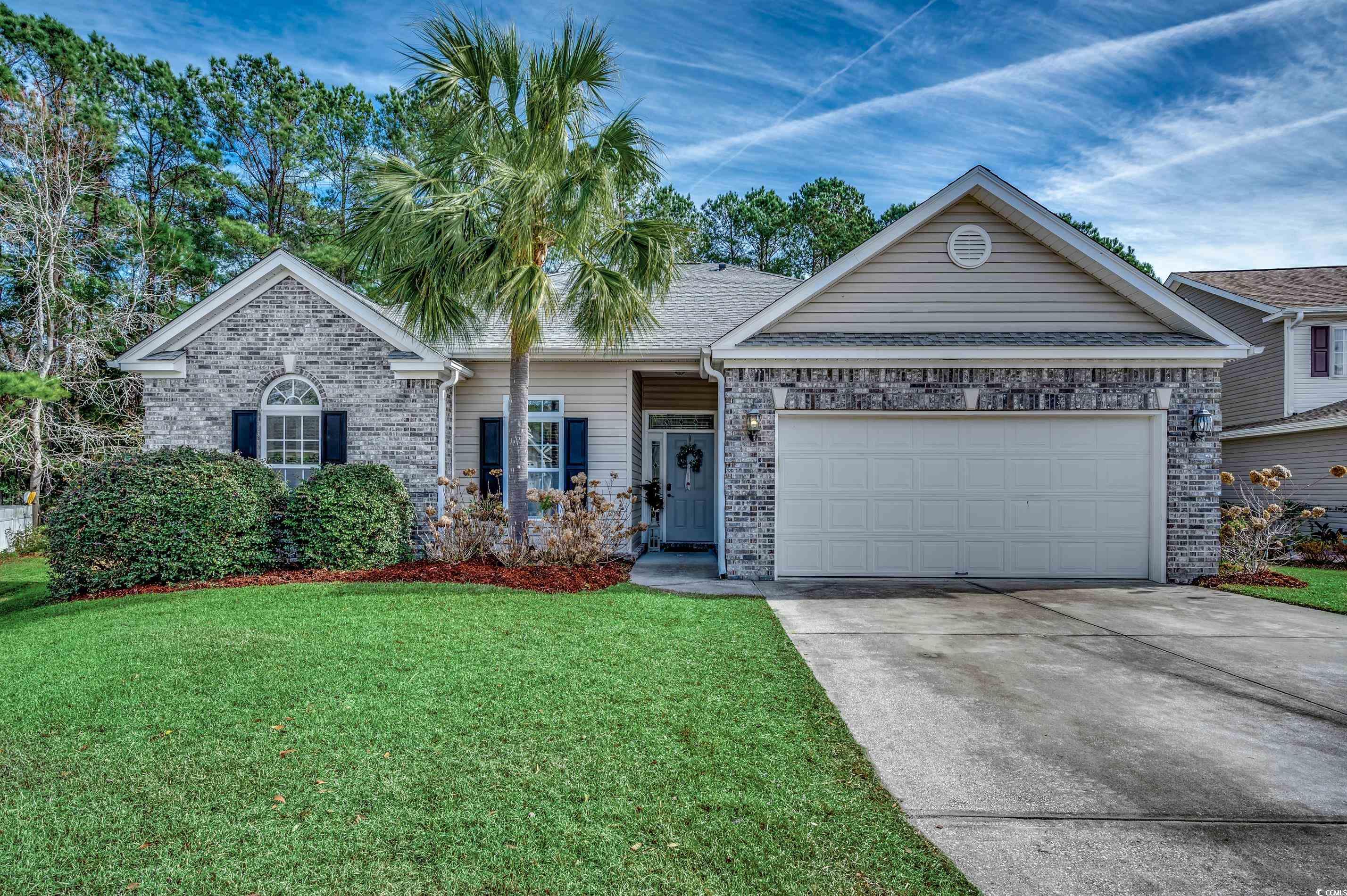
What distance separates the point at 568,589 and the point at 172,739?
14.6 ft

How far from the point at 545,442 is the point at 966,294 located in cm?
667

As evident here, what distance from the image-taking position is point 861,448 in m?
8.83

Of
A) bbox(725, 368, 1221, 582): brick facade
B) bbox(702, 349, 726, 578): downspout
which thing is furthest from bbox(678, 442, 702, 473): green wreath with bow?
bbox(725, 368, 1221, 582): brick facade

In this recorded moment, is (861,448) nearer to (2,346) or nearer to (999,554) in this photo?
(999,554)

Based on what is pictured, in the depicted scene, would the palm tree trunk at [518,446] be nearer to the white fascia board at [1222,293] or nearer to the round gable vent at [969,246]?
the round gable vent at [969,246]

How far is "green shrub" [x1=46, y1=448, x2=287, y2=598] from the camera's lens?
306 inches

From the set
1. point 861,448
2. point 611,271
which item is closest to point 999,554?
→ point 861,448

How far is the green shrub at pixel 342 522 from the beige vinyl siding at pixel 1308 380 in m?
18.9

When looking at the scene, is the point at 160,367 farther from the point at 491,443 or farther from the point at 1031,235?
the point at 1031,235

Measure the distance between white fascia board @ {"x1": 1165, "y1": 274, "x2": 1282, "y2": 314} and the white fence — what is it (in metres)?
25.0

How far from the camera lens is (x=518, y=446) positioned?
8.73 metres

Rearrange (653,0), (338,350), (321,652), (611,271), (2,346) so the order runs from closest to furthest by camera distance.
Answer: (321,652)
(611,271)
(653,0)
(338,350)
(2,346)

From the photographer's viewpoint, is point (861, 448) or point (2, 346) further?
point (2, 346)

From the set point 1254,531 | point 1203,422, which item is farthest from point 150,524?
point 1254,531
